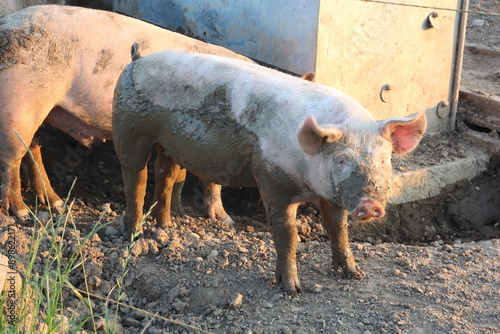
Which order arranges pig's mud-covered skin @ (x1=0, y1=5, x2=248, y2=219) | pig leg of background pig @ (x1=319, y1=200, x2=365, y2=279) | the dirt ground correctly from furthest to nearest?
pig's mud-covered skin @ (x1=0, y1=5, x2=248, y2=219) → pig leg of background pig @ (x1=319, y1=200, x2=365, y2=279) → the dirt ground

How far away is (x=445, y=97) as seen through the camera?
6613 mm

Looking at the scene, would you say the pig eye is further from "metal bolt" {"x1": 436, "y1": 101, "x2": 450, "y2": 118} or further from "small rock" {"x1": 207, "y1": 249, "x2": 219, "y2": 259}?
"metal bolt" {"x1": 436, "y1": 101, "x2": 450, "y2": 118}

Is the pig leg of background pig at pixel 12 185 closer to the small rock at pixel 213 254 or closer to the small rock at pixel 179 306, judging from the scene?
the small rock at pixel 213 254

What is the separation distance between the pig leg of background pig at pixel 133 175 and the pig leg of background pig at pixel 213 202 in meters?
0.74

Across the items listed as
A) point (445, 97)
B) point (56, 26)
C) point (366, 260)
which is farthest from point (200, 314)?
point (445, 97)

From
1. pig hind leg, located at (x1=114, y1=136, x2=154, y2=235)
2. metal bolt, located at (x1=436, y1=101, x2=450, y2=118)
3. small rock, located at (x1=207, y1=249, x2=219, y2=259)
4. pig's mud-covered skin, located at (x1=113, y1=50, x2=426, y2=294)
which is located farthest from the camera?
metal bolt, located at (x1=436, y1=101, x2=450, y2=118)

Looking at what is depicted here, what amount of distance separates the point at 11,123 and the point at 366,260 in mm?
2689

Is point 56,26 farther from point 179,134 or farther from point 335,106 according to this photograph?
point 335,106

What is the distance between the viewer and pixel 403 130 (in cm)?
362

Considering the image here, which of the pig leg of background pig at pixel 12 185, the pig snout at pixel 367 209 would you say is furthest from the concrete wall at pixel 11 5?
the pig snout at pixel 367 209

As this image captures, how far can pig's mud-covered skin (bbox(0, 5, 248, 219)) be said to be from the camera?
512 cm

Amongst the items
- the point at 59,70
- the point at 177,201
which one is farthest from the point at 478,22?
the point at 59,70

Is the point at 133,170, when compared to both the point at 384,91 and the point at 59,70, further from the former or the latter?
the point at 384,91

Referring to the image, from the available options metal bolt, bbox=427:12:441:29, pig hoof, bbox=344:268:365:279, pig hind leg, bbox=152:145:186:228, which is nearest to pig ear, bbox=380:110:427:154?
Answer: pig hoof, bbox=344:268:365:279
